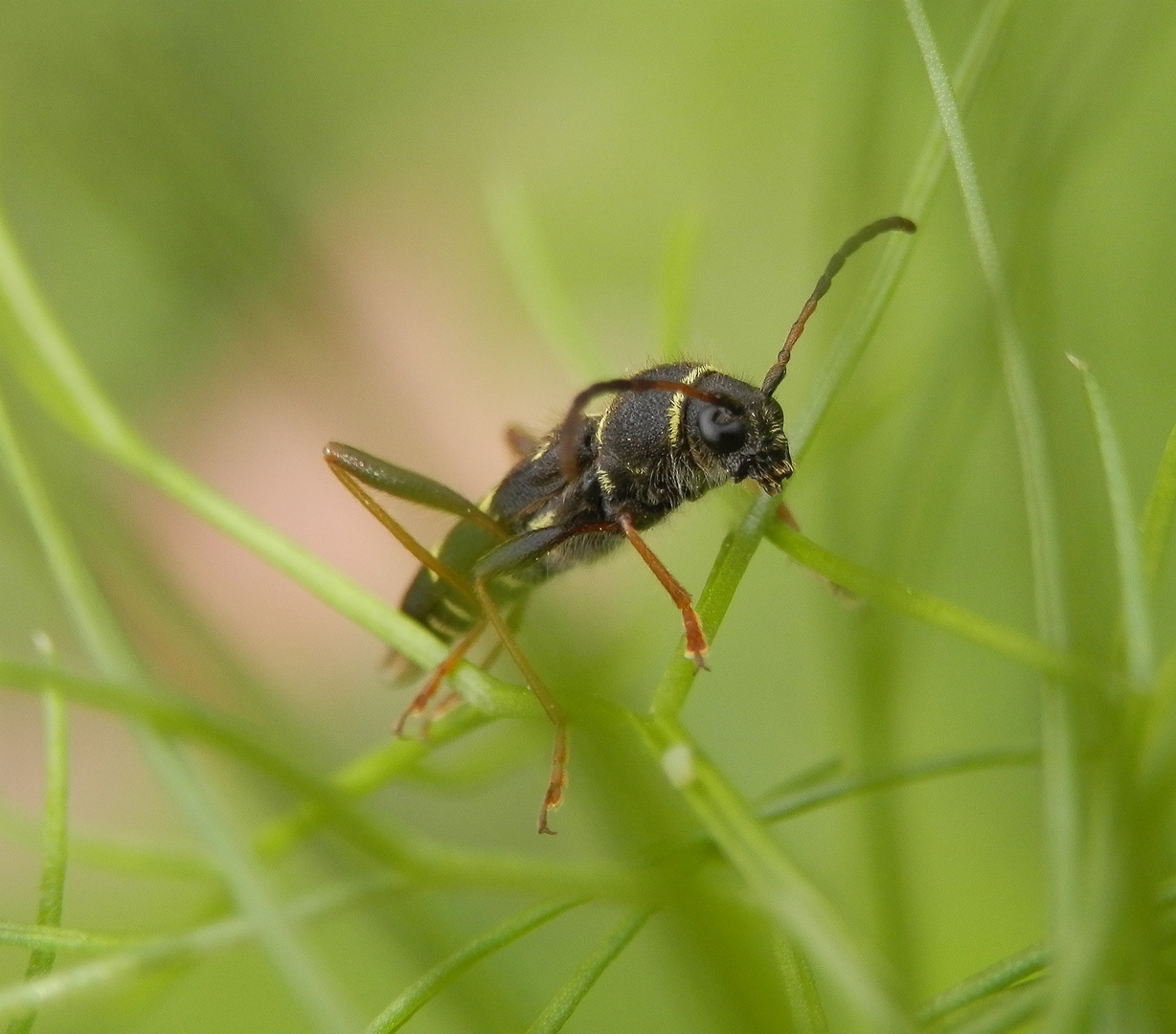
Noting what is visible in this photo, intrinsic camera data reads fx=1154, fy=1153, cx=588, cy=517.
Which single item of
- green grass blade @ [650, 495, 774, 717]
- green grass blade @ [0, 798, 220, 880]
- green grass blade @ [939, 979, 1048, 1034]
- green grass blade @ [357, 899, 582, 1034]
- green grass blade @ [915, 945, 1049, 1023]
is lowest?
green grass blade @ [939, 979, 1048, 1034]

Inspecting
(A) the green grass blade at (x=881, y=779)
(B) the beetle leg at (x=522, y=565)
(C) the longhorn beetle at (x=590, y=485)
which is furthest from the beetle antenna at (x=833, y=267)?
(A) the green grass blade at (x=881, y=779)

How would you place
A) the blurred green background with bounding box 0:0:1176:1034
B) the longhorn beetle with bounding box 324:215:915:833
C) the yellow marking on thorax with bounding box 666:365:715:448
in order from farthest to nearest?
the yellow marking on thorax with bounding box 666:365:715:448
the longhorn beetle with bounding box 324:215:915:833
the blurred green background with bounding box 0:0:1176:1034

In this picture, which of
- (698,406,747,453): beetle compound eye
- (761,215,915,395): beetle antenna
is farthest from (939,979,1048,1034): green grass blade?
(698,406,747,453): beetle compound eye

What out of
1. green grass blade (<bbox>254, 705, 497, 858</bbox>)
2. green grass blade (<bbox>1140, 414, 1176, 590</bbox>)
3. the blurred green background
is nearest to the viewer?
green grass blade (<bbox>1140, 414, 1176, 590</bbox>)

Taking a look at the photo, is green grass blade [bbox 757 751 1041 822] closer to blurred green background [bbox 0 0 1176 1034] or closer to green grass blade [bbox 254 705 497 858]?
blurred green background [bbox 0 0 1176 1034]

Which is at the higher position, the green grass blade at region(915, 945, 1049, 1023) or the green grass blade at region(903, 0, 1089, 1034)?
the green grass blade at region(903, 0, 1089, 1034)

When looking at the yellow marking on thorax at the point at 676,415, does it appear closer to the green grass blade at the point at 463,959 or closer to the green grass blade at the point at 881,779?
the green grass blade at the point at 881,779

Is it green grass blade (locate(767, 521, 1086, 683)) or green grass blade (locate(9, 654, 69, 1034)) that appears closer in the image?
green grass blade (locate(767, 521, 1086, 683))

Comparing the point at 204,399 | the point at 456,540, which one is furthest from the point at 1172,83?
the point at 204,399
